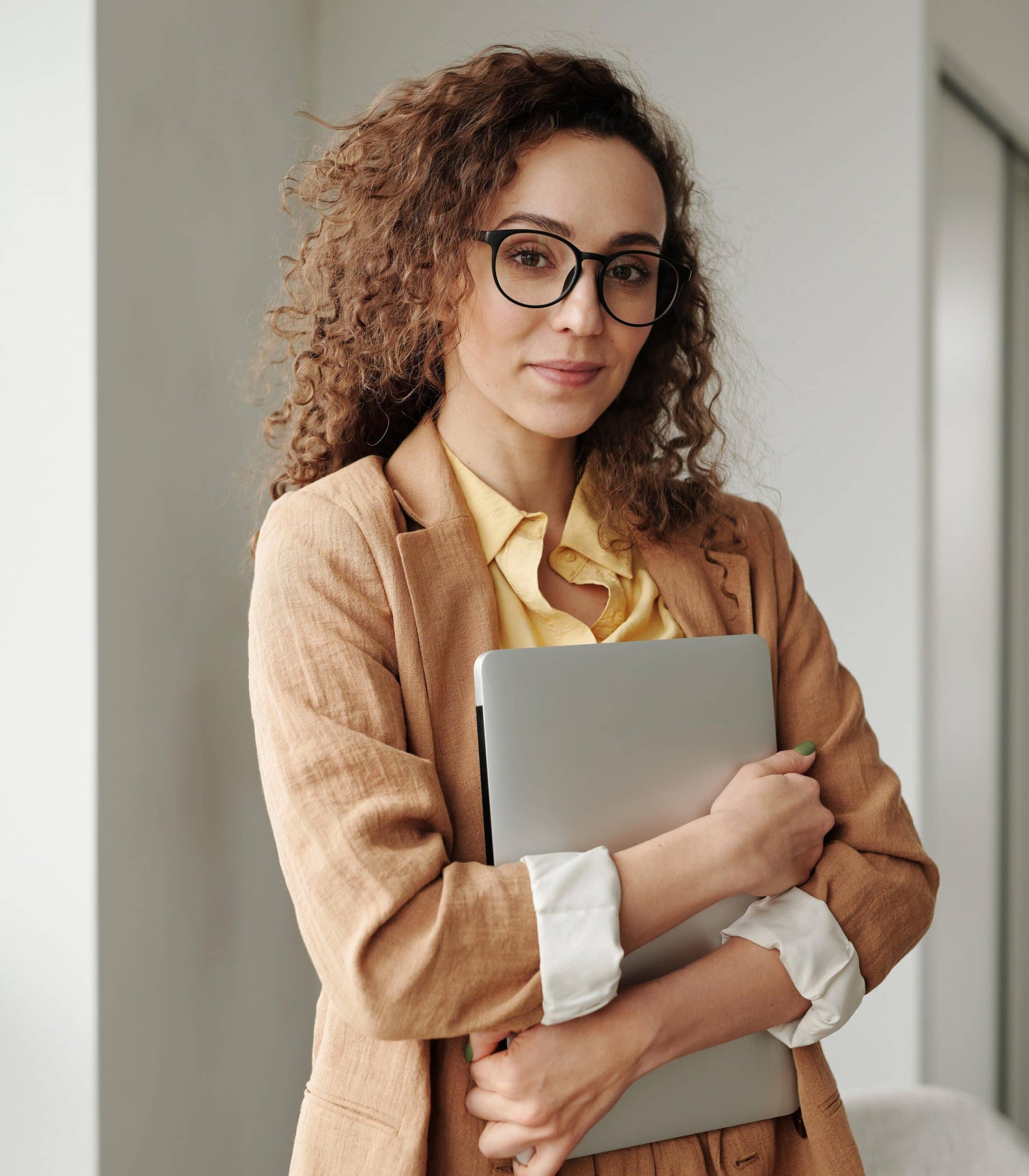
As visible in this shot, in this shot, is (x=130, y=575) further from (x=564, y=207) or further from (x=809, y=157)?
(x=809, y=157)

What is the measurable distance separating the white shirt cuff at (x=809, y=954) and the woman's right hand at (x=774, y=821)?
0.02 m

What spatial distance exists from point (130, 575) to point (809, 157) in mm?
1675

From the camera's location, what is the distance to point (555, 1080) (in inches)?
36.2

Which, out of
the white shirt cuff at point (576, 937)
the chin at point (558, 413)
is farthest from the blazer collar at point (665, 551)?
the white shirt cuff at point (576, 937)

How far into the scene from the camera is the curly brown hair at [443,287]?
3.79ft

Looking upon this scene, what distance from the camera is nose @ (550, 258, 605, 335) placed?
1.09 metres

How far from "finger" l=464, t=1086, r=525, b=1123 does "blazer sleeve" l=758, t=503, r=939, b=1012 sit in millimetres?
343

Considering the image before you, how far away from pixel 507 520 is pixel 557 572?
0.09 metres

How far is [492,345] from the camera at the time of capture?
3.72 ft

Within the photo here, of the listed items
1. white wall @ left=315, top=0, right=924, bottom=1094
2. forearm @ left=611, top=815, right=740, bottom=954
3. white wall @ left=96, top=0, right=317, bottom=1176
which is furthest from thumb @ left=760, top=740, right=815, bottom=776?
white wall @ left=315, top=0, right=924, bottom=1094

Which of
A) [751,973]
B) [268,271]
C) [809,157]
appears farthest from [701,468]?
[809,157]

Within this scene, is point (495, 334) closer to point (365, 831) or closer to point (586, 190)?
point (586, 190)

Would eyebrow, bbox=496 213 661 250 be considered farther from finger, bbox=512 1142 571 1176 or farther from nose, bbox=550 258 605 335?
finger, bbox=512 1142 571 1176

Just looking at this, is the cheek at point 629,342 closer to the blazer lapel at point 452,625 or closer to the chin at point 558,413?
the chin at point 558,413
